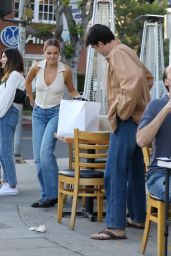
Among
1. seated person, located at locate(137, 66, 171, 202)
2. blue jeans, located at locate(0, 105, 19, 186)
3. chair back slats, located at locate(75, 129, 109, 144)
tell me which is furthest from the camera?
blue jeans, located at locate(0, 105, 19, 186)

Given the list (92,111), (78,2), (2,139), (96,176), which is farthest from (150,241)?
(78,2)

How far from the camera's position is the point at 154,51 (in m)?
11.8

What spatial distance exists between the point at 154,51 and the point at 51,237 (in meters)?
5.74

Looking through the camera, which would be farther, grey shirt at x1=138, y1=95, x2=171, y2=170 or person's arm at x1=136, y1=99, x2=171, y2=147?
grey shirt at x1=138, y1=95, x2=171, y2=170

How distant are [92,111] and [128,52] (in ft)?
3.36

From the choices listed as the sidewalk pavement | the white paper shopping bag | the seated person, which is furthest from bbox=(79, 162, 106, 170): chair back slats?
the seated person

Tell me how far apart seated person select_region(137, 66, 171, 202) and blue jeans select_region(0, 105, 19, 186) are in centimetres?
351

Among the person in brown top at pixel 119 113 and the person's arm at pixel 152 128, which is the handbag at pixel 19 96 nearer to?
the person in brown top at pixel 119 113

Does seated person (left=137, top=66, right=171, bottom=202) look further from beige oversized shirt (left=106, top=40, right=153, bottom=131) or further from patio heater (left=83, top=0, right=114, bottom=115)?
patio heater (left=83, top=0, right=114, bottom=115)

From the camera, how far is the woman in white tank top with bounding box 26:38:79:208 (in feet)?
27.2

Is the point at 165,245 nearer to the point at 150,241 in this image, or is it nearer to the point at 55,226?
the point at 150,241

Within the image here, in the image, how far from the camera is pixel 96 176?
7242mm

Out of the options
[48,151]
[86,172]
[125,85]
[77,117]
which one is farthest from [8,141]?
[125,85]

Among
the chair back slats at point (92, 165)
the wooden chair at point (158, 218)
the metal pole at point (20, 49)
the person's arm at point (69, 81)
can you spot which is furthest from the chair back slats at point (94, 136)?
the metal pole at point (20, 49)
